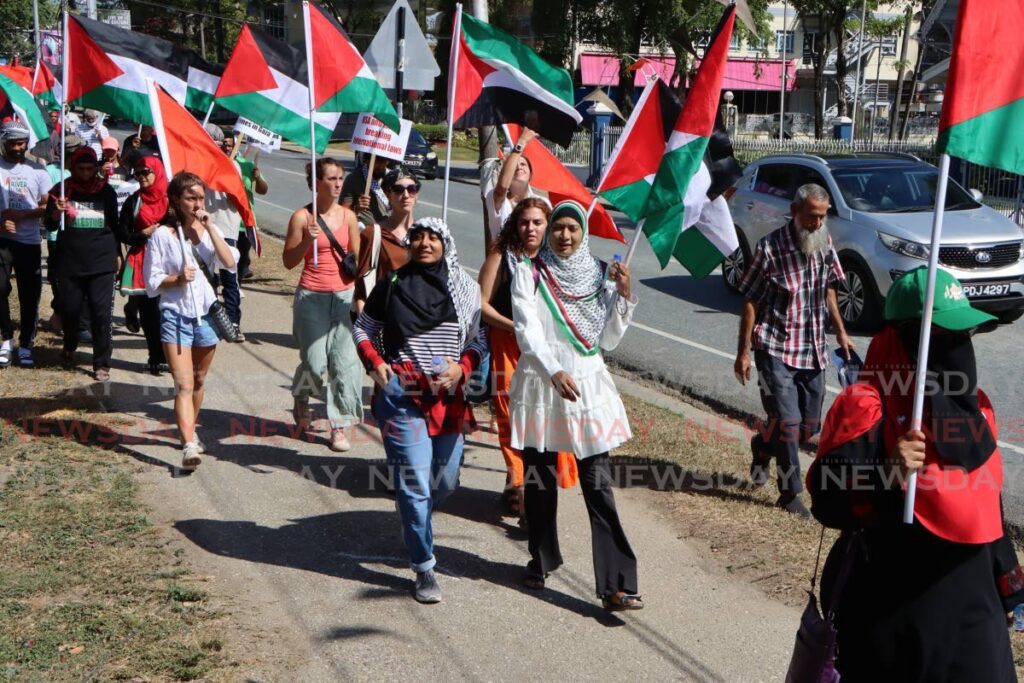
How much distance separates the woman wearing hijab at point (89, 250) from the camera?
29.1 feet

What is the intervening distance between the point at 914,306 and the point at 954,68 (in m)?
0.83

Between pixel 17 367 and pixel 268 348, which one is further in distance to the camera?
pixel 268 348

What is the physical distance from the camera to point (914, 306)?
3250 mm

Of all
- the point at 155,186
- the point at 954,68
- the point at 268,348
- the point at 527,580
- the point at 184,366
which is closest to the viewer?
the point at 954,68

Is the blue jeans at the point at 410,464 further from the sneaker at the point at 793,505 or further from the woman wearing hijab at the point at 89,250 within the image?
the woman wearing hijab at the point at 89,250

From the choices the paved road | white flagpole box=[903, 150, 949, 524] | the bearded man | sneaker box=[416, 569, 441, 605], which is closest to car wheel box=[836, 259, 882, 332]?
the paved road

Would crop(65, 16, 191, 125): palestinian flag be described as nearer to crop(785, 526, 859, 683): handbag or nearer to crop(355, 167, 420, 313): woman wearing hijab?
crop(355, 167, 420, 313): woman wearing hijab

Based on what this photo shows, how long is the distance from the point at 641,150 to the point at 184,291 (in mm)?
2860

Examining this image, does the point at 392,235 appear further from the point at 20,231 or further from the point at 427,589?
the point at 20,231

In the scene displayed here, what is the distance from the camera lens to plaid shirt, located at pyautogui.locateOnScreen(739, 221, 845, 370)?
6.50 metres

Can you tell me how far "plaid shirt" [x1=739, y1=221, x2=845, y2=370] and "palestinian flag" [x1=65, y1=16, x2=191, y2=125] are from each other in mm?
4683

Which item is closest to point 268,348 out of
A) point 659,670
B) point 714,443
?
point 714,443

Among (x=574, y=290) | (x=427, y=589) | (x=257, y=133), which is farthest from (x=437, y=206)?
(x=427, y=589)

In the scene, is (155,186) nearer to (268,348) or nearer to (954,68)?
(268,348)
